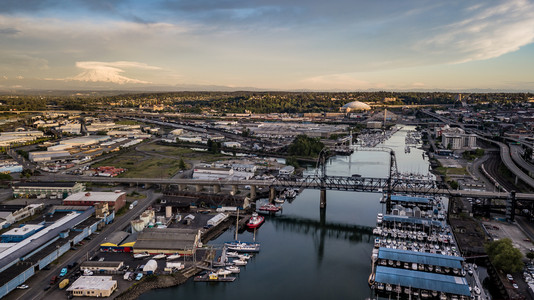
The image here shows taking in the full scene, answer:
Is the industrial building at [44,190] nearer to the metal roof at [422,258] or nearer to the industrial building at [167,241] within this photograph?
the industrial building at [167,241]

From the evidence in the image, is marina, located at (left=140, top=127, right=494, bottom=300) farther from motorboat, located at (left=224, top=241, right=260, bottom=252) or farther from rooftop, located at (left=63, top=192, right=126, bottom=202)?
rooftop, located at (left=63, top=192, right=126, bottom=202)

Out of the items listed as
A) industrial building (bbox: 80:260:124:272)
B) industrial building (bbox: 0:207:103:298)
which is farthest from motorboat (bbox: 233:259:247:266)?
industrial building (bbox: 0:207:103:298)

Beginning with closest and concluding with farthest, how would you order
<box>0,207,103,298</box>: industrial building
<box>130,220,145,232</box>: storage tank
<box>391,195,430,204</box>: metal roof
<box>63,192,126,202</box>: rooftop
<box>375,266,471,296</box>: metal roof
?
<box>375,266,471,296</box>: metal roof
<box>0,207,103,298</box>: industrial building
<box>130,220,145,232</box>: storage tank
<box>63,192,126,202</box>: rooftop
<box>391,195,430,204</box>: metal roof

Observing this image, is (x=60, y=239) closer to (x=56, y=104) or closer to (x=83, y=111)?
(x=83, y=111)

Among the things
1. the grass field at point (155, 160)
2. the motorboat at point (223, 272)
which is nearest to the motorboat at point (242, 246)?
the motorboat at point (223, 272)

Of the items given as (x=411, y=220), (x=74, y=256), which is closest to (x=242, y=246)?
(x=74, y=256)

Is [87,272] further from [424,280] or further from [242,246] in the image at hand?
[424,280]
